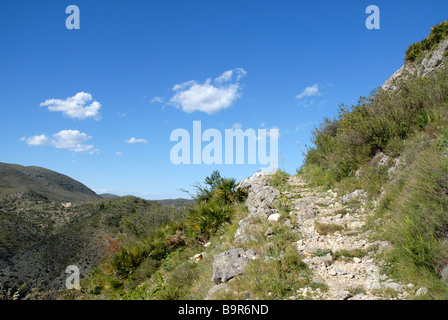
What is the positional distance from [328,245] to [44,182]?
118 metres

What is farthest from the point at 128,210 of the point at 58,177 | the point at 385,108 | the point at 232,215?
the point at 58,177

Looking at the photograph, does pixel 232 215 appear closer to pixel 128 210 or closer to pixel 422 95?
pixel 422 95

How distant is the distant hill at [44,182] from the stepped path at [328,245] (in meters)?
86.0

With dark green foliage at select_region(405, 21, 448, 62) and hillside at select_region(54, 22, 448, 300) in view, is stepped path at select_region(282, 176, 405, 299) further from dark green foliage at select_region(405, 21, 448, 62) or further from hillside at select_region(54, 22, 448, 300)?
dark green foliage at select_region(405, 21, 448, 62)

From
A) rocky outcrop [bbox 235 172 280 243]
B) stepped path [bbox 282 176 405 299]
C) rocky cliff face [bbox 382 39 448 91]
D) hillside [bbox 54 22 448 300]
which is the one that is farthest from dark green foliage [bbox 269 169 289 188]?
rocky cliff face [bbox 382 39 448 91]

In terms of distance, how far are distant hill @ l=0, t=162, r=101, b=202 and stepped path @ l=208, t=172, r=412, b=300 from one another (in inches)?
3386

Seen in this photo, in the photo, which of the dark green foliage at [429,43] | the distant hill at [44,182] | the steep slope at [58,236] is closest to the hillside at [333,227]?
the dark green foliage at [429,43]

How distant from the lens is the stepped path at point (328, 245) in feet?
13.5

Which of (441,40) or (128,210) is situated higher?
(441,40)

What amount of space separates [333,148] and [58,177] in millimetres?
134608

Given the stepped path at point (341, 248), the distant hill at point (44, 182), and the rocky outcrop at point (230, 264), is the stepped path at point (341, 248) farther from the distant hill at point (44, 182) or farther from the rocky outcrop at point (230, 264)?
the distant hill at point (44, 182)

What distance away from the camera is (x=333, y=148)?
35.9ft

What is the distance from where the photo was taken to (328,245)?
557 centimetres

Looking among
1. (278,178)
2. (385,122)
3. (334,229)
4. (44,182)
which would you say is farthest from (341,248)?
(44,182)
